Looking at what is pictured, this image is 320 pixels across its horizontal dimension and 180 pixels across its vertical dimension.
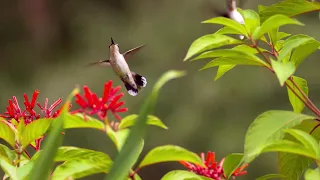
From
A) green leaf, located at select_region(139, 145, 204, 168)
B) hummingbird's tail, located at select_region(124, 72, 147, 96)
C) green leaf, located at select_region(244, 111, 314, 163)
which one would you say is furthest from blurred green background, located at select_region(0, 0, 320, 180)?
green leaf, located at select_region(139, 145, 204, 168)

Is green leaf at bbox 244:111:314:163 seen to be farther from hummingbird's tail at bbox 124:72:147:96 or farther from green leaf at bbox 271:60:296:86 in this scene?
hummingbird's tail at bbox 124:72:147:96

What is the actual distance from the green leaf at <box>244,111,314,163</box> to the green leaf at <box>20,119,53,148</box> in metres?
0.18

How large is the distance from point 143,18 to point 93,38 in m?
0.46

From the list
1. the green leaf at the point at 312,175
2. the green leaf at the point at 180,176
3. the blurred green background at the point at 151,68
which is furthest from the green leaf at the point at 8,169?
the blurred green background at the point at 151,68

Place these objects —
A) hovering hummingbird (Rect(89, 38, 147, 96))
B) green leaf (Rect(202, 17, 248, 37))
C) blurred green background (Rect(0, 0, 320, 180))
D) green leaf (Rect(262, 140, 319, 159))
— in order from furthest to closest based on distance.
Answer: blurred green background (Rect(0, 0, 320, 180)) → hovering hummingbird (Rect(89, 38, 147, 96)) → green leaf (Rect(202, 17, 248, 37)) → green leaf (Rect(262, 140, 319, 159))

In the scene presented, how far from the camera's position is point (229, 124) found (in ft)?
15.0

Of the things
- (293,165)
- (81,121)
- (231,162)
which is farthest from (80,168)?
(293,165)

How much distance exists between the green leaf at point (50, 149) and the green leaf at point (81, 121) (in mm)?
38

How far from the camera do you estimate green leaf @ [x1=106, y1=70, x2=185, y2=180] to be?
43cm

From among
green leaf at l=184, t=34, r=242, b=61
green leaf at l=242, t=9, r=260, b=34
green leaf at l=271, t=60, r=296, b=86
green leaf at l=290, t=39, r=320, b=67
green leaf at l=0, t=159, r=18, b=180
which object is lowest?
green leaf at l=0, t=159, r=18, b=180

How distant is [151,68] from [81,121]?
14.4ft

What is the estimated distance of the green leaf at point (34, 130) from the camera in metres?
0.58

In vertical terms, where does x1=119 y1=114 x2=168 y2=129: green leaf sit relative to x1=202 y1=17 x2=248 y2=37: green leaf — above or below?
below

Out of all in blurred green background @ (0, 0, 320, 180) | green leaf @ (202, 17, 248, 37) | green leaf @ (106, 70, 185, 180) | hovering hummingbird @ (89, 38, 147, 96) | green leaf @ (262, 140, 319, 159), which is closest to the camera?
green leaf @ (106, 70, 185, 180)
